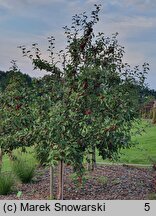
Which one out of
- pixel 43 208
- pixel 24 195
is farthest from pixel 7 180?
pixel 43 208

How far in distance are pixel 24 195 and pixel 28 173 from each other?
104 cm

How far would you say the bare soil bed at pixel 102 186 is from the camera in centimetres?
946

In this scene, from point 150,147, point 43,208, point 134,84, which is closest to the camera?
point 43,208

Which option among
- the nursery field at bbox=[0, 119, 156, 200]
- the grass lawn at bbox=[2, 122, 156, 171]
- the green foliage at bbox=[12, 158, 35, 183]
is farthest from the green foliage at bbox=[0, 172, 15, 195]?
the grass lawn at bbox=[2, 122, 156, 171]

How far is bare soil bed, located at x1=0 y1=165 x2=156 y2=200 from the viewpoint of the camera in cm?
946

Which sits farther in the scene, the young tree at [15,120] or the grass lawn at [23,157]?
the grass lawn at [23,157]

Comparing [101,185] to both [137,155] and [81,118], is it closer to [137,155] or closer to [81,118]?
[81,118]

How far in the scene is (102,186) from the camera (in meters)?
10.2

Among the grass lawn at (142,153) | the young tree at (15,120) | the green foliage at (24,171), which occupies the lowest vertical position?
the green foliage at (24,171)

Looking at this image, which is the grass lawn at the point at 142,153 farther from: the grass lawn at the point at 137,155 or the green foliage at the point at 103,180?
the green foliage at the point at 103,180

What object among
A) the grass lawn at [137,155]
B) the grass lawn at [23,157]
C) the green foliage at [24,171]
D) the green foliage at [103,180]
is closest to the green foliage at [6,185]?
the green foliage at [24,171]

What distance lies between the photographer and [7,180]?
32.4ft

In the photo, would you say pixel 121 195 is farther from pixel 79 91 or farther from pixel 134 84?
pixel 134 84

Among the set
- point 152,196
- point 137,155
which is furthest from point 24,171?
point 137,155
